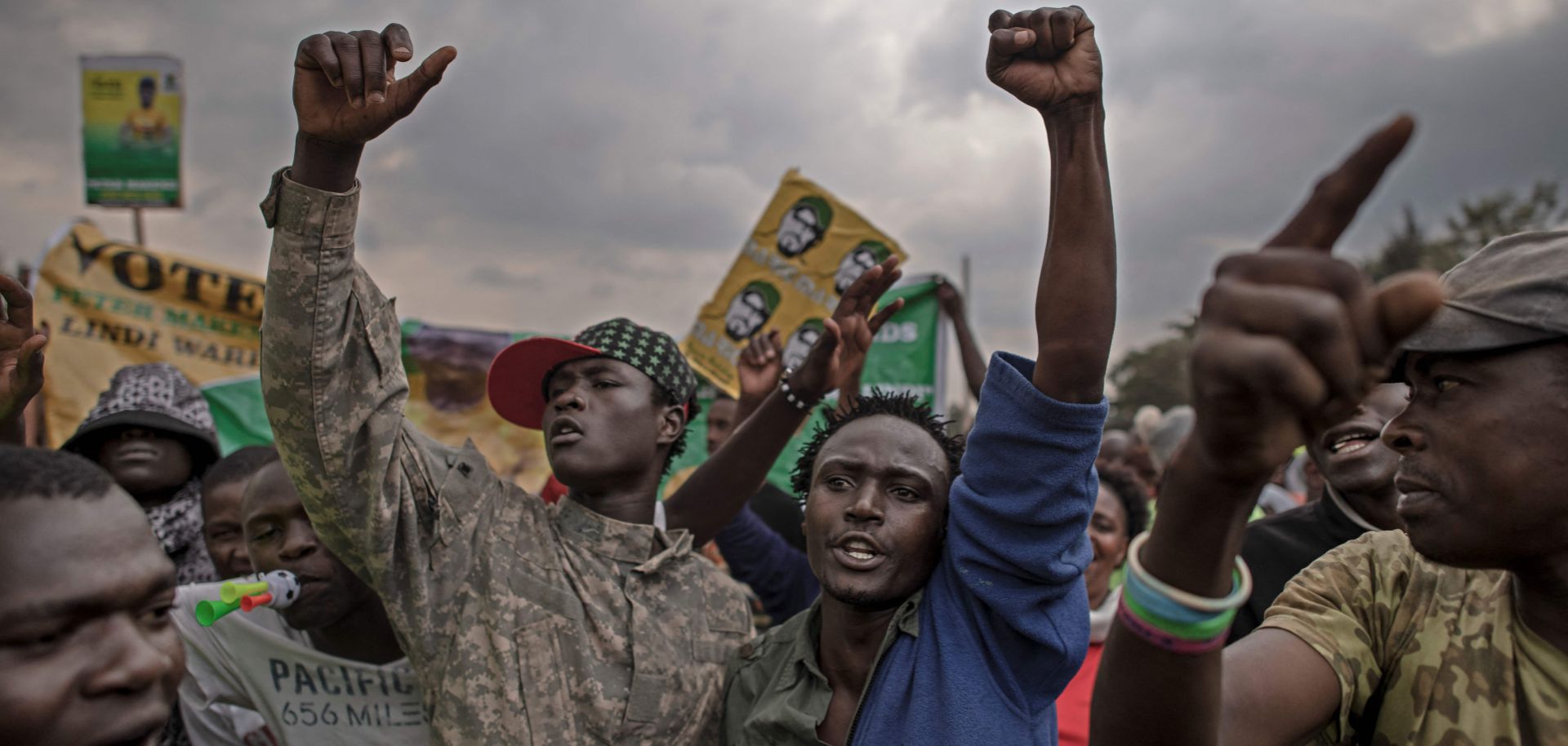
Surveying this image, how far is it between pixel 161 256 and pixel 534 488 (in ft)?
9.15

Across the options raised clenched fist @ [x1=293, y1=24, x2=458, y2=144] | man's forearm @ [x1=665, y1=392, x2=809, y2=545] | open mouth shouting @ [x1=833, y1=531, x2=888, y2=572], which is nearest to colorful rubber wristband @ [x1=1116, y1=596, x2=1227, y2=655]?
open mouth shouting @ [x1=833, y1=531, x2=888, y2=572]

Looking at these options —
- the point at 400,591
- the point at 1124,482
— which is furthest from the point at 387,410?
the point at 1124,482

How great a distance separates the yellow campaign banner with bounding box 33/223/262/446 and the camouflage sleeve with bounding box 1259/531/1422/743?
6.14 meters

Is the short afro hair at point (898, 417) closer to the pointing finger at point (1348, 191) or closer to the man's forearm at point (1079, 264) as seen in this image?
the man's forearm at point (1079, 264)

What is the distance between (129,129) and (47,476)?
284 inches

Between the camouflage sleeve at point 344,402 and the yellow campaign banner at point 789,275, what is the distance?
3.22 m

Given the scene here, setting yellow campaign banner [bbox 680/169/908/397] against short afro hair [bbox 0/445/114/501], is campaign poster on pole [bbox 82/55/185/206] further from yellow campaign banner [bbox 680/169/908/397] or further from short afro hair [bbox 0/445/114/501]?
short afro hair [bbox 0/445/114/501]

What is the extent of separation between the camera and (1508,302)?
53.1 inches

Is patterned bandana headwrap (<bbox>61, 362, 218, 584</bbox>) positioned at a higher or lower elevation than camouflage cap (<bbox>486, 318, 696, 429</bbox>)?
lower

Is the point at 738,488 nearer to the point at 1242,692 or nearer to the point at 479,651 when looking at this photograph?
the point at 479,651

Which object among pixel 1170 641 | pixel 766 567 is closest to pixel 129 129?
pixel 766 567

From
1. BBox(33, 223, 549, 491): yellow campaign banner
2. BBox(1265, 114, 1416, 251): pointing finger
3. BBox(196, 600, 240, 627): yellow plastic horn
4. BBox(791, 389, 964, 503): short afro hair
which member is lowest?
BBox(33, 223, 549, 491): yellow campaign banner

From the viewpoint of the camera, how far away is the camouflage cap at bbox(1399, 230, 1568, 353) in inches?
52.1

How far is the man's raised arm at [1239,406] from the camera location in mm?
890
